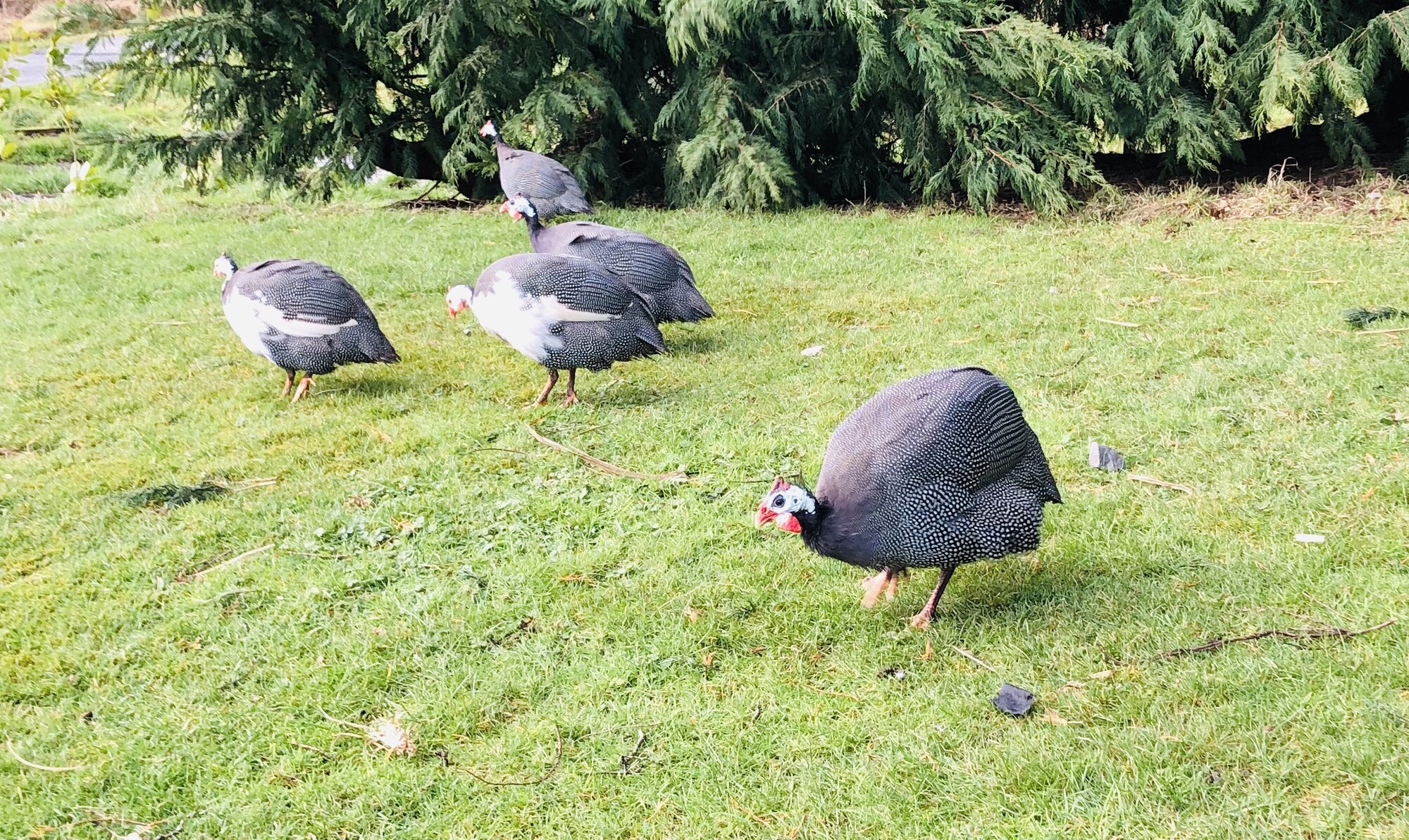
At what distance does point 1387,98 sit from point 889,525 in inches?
299

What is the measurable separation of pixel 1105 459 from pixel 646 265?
8.31 feet

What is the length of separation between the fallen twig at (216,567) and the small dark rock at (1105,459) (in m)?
2.96

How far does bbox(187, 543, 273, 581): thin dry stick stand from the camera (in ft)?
12.3

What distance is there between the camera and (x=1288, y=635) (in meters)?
2.99

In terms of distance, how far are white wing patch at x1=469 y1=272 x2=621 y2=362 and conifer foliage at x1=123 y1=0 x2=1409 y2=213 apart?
12.3 feet

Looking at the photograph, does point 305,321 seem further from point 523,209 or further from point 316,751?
point 316,751

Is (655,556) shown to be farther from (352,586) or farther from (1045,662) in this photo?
(1045,662)

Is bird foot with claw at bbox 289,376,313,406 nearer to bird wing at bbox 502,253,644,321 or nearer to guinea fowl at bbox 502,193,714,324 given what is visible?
bird wing at bbox 502,253,644,321

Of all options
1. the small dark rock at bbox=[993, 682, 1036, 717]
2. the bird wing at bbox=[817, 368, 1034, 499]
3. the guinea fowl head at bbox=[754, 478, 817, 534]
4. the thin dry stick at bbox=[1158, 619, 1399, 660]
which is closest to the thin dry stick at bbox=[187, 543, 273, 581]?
the guinea fowl head at bbox=[754, 478, 817, 534]

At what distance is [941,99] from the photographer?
799 centimetres

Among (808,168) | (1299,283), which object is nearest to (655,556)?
(1299,283)

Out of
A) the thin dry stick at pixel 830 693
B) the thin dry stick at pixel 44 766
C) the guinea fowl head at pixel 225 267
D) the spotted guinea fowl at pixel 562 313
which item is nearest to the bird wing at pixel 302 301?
the guinea fowl head at pixel 225 267

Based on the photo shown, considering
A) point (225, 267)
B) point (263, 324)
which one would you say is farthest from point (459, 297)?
point (225, 267)

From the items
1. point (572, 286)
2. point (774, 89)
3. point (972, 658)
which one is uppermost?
point (774, 89)
